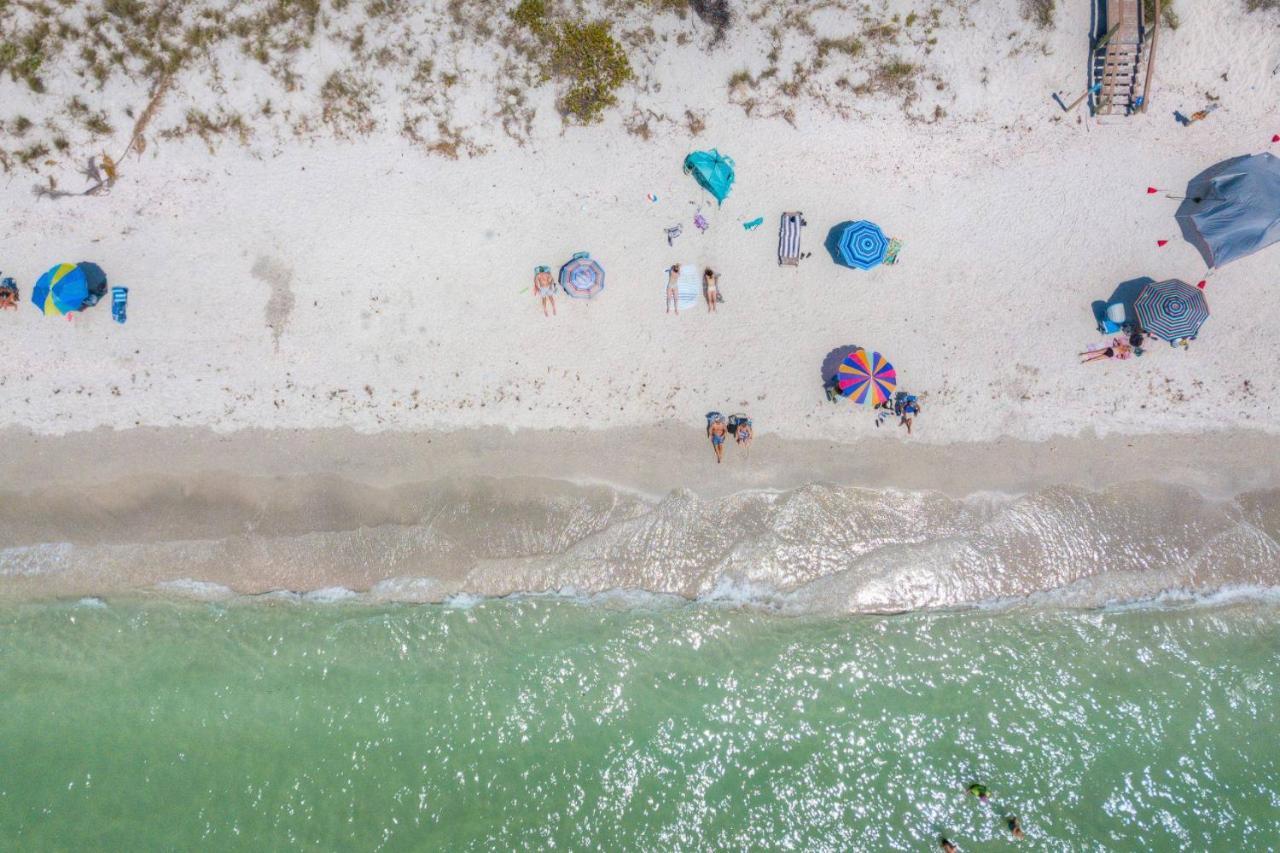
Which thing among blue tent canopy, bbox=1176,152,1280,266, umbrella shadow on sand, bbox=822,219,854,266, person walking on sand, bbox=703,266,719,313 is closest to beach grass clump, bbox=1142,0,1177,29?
blue tent canopy, bbox=1176,152,1280,266

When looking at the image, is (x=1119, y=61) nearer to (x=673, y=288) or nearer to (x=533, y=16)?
(x=673, y=288)

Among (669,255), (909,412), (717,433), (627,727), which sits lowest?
(627,727)

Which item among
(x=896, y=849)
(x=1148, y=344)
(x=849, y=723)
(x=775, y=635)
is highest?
(x=1148, y=344)

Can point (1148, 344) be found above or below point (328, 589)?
above

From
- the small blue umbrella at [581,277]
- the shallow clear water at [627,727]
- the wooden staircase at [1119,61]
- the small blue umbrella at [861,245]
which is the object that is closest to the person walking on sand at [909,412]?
the small blue umbrella at [861,245]

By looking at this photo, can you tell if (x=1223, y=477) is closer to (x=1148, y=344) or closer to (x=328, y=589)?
(x=1148, y=344)

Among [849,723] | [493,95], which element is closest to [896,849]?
[849,723]

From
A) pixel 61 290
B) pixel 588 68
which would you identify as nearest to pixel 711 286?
pixel 588 68
